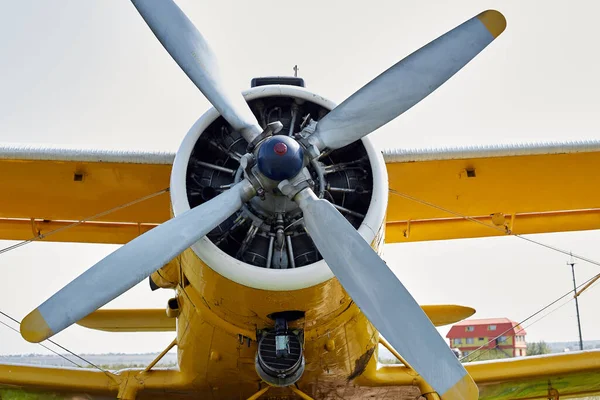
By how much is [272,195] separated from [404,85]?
137 cm

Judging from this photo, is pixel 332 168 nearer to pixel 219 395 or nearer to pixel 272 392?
pixel 272 392

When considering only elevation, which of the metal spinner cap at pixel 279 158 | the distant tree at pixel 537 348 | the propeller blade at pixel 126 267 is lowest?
the propeller blade at pixel 126 267

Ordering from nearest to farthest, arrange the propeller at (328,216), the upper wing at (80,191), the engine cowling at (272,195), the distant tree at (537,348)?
the propeller at (328,216) < the engine cowling at (272,195) < the upper wing at (80,191) < the distant tree at (537,348)

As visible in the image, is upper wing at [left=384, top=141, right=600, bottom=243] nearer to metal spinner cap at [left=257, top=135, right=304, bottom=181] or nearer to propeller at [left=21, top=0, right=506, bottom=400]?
propeller at [left=21, top=0, right=506, bottom=400]

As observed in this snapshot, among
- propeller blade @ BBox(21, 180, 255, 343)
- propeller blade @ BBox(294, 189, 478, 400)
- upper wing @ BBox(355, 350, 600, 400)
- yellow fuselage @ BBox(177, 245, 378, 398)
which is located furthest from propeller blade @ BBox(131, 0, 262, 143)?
upper wing @ BBox(355, 350, 600, 400)

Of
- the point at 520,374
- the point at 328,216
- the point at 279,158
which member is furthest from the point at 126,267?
the point at 520,374

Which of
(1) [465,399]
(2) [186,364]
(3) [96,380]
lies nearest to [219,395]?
(2) [186,364]

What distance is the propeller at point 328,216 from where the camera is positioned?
188 inches

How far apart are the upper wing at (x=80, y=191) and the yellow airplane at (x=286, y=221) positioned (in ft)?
0.09

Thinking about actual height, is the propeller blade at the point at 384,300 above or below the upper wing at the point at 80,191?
below

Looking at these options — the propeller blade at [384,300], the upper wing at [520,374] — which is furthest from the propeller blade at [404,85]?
the upper wing at [520,374]

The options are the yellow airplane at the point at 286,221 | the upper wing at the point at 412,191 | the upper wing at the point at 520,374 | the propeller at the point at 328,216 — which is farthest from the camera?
the upper wing at the point at 520,374

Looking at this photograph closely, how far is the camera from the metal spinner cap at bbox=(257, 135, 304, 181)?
511cm

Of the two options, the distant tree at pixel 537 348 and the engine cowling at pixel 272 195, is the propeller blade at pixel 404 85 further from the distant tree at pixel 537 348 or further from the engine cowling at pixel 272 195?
the distant tree at pixel 537 348
